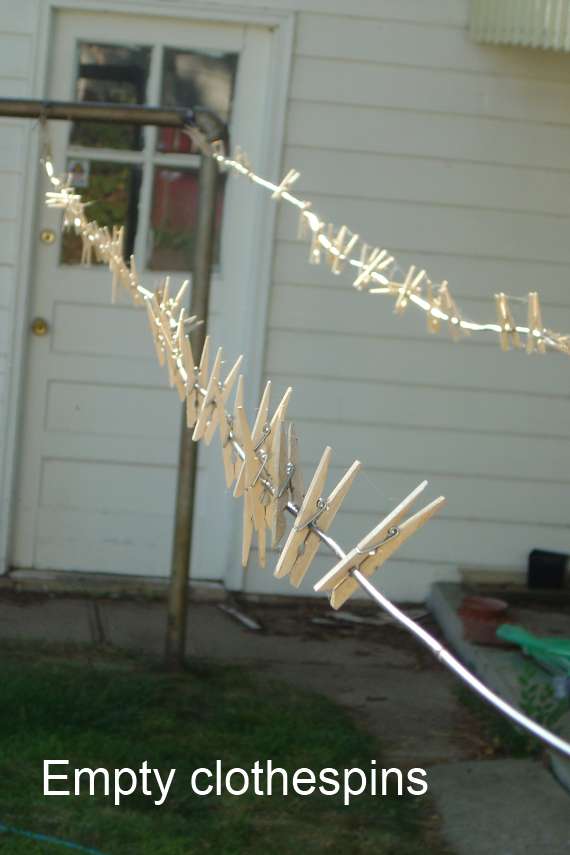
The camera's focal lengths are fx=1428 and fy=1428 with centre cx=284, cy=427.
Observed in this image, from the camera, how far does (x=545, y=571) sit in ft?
21.6

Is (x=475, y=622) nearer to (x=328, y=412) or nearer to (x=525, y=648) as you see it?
(x=525, y=648)

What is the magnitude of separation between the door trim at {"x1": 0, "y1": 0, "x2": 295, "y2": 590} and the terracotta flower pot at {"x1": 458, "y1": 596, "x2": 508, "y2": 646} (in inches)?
46.7

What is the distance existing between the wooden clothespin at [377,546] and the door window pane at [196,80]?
5.01 m

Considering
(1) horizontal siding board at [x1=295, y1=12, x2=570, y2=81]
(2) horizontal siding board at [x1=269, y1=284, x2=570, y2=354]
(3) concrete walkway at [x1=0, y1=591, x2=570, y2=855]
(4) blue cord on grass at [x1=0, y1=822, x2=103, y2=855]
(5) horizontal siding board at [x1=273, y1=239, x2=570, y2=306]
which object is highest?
(1) horizontal siding board at [x1=295, y1=12, x2=570, y2=81]

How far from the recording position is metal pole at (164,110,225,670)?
15.8ft

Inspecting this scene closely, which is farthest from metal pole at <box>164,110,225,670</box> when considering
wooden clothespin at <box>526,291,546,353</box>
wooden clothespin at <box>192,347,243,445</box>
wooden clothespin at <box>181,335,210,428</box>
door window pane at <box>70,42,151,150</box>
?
wooden clothespin at <box>526,291,546,353</box>

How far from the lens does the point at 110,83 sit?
646cm

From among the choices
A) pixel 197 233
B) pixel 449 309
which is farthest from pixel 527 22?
pixel 449 309

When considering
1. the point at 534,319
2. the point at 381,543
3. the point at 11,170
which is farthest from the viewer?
the point at 11,170

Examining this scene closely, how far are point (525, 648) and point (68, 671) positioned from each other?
5.74 ft

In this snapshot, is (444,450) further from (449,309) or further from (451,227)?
(449,309)

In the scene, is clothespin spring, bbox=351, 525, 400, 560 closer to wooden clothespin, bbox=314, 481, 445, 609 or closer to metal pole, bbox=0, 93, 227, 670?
wooden clothespin, bbox=314, 481, 445, 609

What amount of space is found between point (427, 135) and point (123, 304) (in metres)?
1.58

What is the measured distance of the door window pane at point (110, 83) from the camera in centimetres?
642
